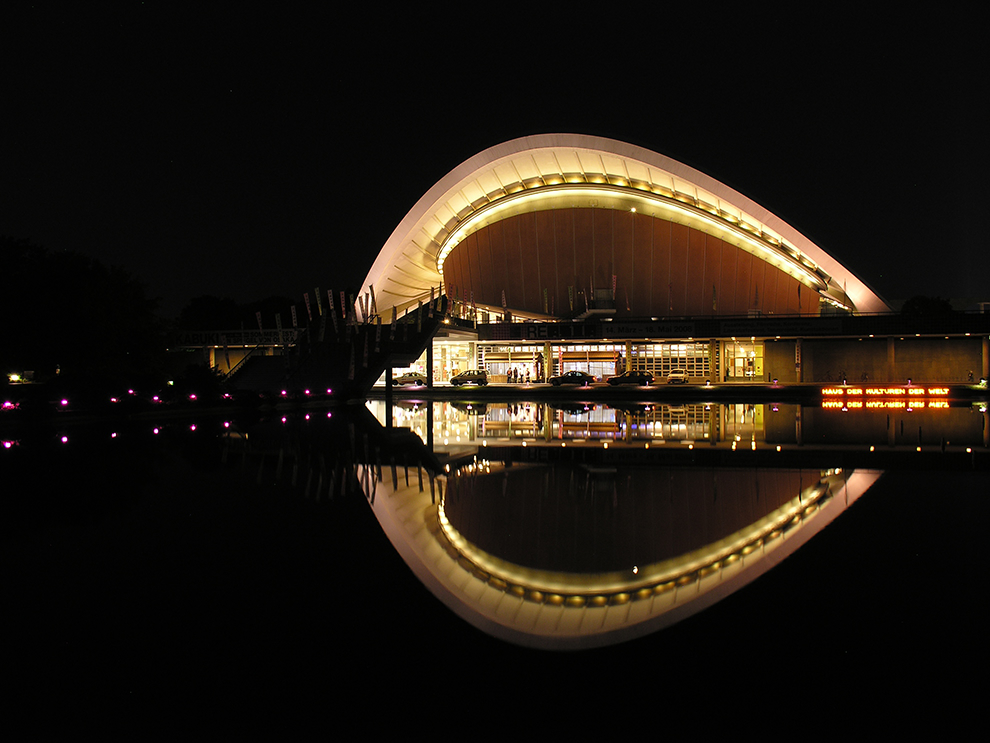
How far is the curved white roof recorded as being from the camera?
40.9 meters

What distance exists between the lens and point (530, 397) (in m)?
31.1

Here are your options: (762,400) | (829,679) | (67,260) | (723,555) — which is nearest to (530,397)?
(762,400)

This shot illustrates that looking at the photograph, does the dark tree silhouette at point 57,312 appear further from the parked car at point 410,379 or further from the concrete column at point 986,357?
the concrete column at point 986,357

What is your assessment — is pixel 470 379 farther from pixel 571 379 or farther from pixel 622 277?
pixel 622 277

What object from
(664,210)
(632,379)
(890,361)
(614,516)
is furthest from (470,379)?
(614,516)

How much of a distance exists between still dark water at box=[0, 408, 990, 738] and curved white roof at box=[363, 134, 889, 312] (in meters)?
36.8

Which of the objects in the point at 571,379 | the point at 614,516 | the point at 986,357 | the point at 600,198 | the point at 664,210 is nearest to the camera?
the point at 614,516

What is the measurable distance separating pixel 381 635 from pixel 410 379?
38374 millimetres

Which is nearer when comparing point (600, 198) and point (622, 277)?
point (600, 198)

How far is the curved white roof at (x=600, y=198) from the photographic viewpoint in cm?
4094

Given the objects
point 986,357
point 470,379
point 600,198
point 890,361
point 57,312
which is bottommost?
point 470,379

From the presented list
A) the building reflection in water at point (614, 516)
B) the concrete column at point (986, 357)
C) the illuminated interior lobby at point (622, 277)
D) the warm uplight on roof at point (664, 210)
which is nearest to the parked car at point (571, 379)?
the illuminated interior lobby at point (622, 277)

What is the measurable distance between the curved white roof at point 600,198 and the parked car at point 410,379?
37.8ft

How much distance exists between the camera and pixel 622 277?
47.9 metres
